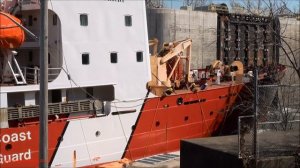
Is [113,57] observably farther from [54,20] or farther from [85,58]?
[54,20]

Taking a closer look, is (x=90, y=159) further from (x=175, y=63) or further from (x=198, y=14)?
(x=198, y=14)

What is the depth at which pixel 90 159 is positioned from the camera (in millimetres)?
13789

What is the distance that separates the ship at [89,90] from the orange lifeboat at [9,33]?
27 mm

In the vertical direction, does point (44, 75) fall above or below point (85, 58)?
below

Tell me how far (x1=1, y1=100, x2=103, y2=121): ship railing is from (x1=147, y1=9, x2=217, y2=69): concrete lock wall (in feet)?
54.2

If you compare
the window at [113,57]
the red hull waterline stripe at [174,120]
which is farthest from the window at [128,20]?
the red hull waterline stripe at [174,120]

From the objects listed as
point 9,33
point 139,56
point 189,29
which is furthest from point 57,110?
point 189,29

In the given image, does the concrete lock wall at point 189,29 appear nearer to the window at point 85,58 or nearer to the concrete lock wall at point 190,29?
the concrete lock wall at point 190,29

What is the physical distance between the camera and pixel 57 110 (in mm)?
13211

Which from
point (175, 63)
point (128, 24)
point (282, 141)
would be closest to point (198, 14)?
point (175, 63)

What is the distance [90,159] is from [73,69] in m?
2.86

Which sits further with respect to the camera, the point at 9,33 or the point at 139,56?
the point at 139,56

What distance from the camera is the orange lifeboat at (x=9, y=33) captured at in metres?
12.2

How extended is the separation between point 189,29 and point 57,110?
21.3 metres
